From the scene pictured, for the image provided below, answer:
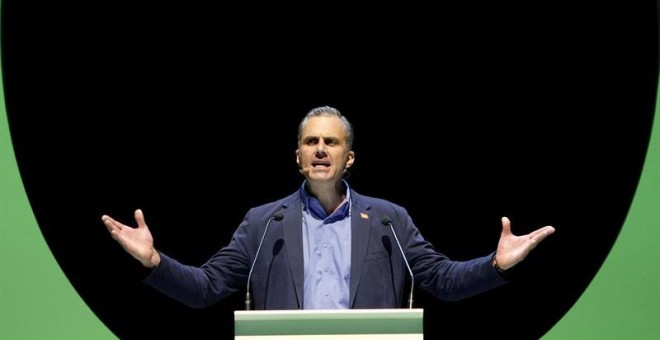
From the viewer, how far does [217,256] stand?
9.93 ft

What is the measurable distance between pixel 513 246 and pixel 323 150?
650 mm

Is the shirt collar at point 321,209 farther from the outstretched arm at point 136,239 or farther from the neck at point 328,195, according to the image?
the outstretched arm at point 136,239

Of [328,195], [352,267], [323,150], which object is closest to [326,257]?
[352,267]

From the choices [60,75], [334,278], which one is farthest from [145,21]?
[334,278]

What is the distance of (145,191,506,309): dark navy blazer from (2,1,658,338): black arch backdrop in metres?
0.75

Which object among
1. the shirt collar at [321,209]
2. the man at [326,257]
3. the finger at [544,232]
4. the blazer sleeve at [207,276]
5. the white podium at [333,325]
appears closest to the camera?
the white podium at [333,325]

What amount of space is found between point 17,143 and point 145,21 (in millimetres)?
645

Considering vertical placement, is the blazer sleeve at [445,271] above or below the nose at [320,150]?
below

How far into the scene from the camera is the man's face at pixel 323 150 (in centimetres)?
298

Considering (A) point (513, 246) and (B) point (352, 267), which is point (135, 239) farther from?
(A) point (513, 246)

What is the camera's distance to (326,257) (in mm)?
2951

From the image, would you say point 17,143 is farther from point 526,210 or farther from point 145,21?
point 526,210

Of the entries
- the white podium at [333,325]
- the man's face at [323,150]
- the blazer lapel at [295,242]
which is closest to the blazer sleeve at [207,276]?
the blazer lapel at [295,242]

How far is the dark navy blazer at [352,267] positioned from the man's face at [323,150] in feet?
0.42
